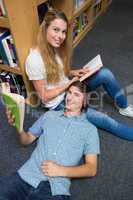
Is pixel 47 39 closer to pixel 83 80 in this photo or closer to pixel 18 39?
pixel 18 39

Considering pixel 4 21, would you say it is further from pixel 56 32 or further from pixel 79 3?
pixel 79 3

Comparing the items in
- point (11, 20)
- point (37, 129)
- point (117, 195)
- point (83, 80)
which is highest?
point (11, 20)

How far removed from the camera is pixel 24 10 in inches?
47.9

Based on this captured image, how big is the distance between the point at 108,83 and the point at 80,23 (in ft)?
3.81

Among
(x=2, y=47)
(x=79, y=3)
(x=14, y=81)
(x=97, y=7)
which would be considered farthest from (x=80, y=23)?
(x=2, y=47)

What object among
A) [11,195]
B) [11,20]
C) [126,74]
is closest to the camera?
[11,195]

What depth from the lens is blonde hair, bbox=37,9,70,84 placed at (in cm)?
124

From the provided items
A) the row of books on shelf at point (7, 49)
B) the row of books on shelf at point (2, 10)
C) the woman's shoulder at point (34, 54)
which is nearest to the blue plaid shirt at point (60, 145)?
the woman's shoulder at point (34, 54)

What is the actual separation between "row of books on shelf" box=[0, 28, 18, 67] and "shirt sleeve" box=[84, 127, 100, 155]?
674mm

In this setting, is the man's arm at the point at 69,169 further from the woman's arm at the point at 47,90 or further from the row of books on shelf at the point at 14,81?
the row of books on shelf at the point at 14,81

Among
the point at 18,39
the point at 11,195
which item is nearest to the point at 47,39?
the point at 18,39

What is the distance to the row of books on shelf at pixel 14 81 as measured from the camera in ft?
5.26

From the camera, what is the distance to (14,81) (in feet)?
5.34

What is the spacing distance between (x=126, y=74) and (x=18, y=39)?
3.50 feet
